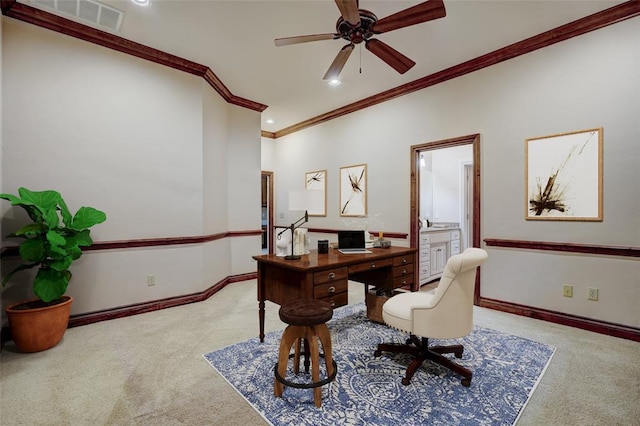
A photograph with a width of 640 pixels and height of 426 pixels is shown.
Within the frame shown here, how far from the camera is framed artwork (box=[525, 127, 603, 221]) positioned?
2.87 meters

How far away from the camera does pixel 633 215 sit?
8.81 feet

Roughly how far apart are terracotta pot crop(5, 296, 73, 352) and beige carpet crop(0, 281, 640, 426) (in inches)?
3.2

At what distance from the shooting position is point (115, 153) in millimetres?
3252

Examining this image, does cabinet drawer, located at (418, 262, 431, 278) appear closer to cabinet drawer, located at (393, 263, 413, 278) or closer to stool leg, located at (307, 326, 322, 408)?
cabinet drawer, located at (393, 263, 413, 278)

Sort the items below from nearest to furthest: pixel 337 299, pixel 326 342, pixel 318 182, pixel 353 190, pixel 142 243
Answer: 1. pixel 326 342
2. pixel 337 299
3. pixel 142 243
4. pixel 353 190
5. pixel 318 182

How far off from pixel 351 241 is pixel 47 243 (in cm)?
262

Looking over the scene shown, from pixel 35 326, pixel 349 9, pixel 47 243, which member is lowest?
pixel 35 326

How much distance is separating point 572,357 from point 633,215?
141cm

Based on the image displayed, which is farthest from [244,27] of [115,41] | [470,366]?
[470,366]

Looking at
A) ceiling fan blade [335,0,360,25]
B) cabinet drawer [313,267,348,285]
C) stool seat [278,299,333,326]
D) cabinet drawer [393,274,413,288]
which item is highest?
ceiling fan blade [335,0,360,25]

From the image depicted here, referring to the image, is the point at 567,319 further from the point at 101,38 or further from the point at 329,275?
the point at 101,38

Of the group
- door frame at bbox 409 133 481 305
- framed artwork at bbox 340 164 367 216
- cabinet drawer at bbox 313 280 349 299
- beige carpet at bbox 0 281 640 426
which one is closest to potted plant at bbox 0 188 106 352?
beige carpet at bbox 0 281 640 426

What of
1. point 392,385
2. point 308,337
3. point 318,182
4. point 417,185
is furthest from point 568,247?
point 318,182

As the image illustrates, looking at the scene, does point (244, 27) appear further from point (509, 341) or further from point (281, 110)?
point (509, 341)
